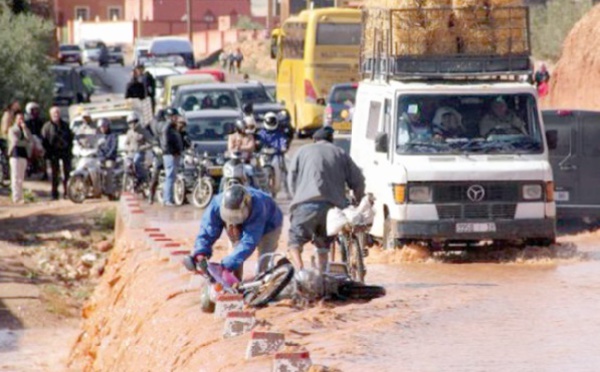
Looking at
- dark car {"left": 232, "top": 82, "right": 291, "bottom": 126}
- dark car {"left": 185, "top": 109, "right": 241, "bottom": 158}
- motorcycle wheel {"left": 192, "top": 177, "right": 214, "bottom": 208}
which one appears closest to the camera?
motorcycle wheel {"left": 192, "top": 177, "right": 214, "bottom": 208}

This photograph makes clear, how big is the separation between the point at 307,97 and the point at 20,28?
7.96 m

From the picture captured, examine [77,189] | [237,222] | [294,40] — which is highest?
[294,40]

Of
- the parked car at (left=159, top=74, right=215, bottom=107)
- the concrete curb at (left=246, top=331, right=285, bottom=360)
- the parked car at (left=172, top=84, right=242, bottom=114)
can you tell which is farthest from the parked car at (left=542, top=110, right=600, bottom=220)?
the parked car at (left=159, top=74, right=215, bottom=107)

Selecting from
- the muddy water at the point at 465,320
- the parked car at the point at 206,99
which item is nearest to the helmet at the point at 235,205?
the muddy water at the point at 465,320

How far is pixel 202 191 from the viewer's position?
27.4 m

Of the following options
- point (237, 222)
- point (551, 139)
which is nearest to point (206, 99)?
point (551, 139)

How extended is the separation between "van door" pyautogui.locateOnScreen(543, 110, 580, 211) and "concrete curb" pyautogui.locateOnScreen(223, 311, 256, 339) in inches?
402

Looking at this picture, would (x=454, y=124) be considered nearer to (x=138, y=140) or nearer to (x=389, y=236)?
(x=389, y=236)

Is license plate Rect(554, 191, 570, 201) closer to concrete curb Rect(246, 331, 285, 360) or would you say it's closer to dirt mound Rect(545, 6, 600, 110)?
concrete curb Rect(246, 331, 285, 360)

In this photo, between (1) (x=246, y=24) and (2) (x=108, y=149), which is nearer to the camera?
(2) (x=108, y=149)

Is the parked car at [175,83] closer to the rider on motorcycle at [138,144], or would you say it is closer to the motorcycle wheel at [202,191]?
the rider on motorcycle at [138,144]

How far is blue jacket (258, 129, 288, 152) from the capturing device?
28.6 meters

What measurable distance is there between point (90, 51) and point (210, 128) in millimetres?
59476

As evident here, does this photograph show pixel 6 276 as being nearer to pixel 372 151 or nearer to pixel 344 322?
pixel 372 151
